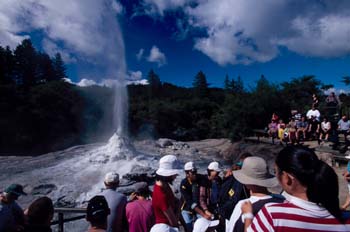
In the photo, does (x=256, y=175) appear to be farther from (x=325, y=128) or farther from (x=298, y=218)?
(x=325, y=128)

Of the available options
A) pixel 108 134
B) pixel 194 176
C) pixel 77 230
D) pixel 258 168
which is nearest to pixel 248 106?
pixel 108 134

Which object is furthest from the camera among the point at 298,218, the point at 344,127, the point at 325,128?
the point at 325,128

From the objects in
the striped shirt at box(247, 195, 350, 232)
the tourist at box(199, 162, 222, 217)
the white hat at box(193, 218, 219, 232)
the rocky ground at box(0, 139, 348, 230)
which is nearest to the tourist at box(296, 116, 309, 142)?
the rocky ground at box(0, 139, 348, 230)

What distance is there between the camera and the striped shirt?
4.00 feet

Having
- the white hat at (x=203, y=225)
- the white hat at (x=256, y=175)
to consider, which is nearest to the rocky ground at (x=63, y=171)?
the white hat at (x=203, y=225)

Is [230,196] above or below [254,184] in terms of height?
below

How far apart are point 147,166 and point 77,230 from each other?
5.61m

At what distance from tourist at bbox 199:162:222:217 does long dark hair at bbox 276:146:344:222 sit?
2.36 metres

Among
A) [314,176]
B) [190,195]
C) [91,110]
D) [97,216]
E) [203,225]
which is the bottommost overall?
[203,225]

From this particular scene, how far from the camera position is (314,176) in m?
→ 1.31

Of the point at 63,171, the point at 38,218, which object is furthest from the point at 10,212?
the point at 63,171

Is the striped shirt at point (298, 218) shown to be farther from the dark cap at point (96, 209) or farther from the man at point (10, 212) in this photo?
the man at point (10, 212)

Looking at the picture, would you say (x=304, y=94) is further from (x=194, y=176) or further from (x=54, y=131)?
(x=194, y=176)

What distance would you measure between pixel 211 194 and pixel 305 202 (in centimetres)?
258
